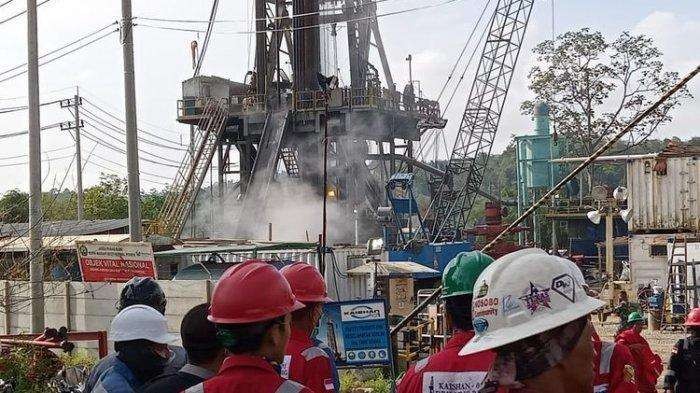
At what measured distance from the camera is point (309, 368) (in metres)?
3.75

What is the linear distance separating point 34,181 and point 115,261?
7.03 feet

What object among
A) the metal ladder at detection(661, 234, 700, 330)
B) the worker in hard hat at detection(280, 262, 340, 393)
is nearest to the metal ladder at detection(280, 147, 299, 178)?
the metal ladder at detection(661, 234, 700, 330)

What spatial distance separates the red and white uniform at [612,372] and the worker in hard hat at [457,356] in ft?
1.86

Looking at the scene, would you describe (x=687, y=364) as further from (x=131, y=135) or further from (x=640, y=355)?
(x=131, y=135)

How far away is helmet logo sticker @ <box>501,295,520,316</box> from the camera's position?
194cm

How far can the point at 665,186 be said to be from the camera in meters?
26.2

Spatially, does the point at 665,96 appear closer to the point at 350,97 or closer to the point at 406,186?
the point at 406,186

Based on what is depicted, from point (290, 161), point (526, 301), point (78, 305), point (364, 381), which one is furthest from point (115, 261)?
point (290, 161)

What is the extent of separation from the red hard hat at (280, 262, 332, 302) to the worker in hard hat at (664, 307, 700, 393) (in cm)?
307

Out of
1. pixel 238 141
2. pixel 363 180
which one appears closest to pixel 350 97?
pixel 363 180

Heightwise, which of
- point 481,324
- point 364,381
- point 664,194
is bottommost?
point 364,381

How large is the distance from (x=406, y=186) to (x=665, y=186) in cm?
908

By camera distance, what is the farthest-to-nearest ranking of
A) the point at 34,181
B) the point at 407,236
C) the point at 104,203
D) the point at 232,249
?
the point at 104,203, the point at 407,236, the point at 232,249, the point at 34,181

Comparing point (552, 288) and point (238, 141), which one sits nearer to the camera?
point (552, 288)
